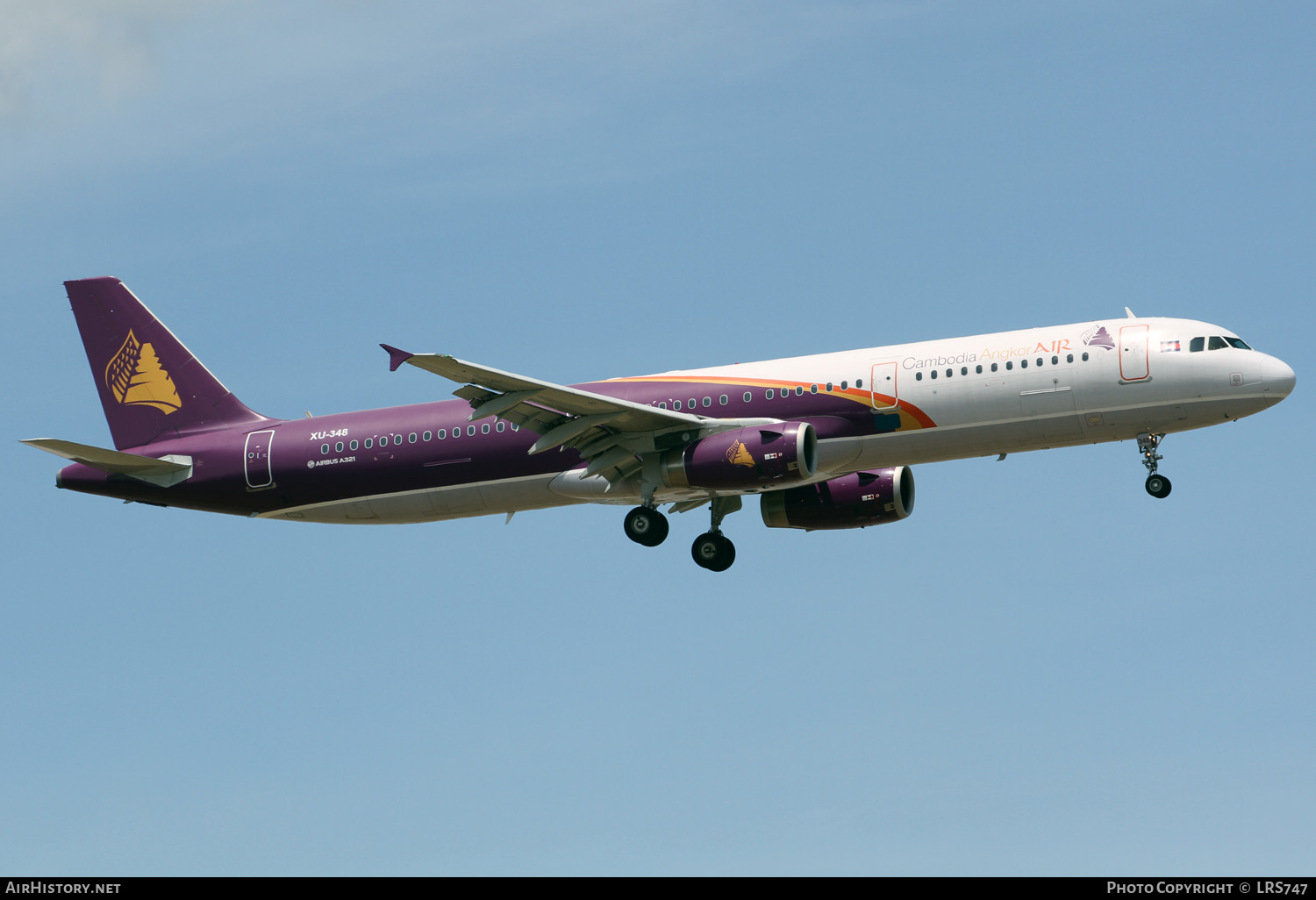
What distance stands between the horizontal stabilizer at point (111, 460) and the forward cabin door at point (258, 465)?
192cm

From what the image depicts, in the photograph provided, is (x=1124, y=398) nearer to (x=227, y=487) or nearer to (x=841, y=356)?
(x=841, y=356)

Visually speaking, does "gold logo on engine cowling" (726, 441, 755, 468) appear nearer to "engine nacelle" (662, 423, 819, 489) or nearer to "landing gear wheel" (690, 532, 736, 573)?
"engine nacelle" (662, 423, 819, 489)

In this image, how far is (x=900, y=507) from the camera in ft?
154

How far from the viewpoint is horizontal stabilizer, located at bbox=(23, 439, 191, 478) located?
4497 centimetres

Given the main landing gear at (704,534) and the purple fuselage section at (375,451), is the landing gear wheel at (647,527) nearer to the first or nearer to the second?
the main landing gear at (704,534)

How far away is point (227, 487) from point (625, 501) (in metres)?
11.7

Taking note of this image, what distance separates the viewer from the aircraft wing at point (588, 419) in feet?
132

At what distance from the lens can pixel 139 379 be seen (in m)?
50.2

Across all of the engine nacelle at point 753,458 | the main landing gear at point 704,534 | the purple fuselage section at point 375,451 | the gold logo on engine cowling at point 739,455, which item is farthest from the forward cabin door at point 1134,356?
the main landing gear at point 704,534

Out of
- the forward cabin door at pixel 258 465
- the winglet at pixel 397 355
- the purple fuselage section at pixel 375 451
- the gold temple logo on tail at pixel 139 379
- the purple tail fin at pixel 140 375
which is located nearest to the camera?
the winglet at pixel 397 355

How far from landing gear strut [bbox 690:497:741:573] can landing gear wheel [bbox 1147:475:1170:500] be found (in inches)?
456

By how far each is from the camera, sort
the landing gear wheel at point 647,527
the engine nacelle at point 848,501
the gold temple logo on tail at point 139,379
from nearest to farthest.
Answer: the landing gear wheel at point 647,527, the engine nacelle at point 848,501, the gold temple logo on tail at point 139,379
